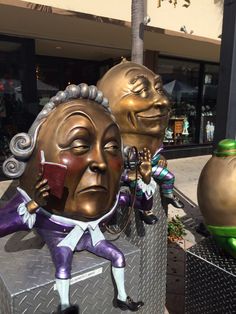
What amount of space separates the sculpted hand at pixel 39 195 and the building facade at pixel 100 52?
11.4 feet

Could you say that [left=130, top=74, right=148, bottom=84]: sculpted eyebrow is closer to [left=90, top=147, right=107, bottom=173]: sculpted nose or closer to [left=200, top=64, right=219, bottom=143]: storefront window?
[left=90, top=147, right=107, bottom=173]: sculpted nose

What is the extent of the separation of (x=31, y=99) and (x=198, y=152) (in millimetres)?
5250

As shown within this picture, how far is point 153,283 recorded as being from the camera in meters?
2.49

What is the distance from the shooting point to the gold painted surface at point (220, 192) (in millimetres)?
2027

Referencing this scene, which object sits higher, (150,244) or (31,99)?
(31,99)

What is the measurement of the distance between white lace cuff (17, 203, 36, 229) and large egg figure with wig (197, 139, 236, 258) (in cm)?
115

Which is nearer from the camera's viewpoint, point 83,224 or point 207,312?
point 83,224

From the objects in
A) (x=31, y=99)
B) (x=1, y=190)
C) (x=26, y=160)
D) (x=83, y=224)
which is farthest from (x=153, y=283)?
(x=31, y=99)

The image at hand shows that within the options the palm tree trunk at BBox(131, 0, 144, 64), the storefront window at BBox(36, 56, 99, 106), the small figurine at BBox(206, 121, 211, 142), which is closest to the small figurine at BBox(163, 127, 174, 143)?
the small figurine at BBox(206, 121, 211, 142)

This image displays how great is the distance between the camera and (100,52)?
783cm

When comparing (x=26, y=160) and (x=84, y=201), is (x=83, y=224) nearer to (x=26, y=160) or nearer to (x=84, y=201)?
(x=84, y=201)

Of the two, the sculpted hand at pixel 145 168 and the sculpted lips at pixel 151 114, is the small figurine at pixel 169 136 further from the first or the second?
the sculpted hand at pixel 145 168

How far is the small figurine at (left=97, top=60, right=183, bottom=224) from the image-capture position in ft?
7.08

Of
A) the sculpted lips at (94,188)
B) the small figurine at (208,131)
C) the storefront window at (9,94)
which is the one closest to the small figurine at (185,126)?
the small figurine at (208,131)
